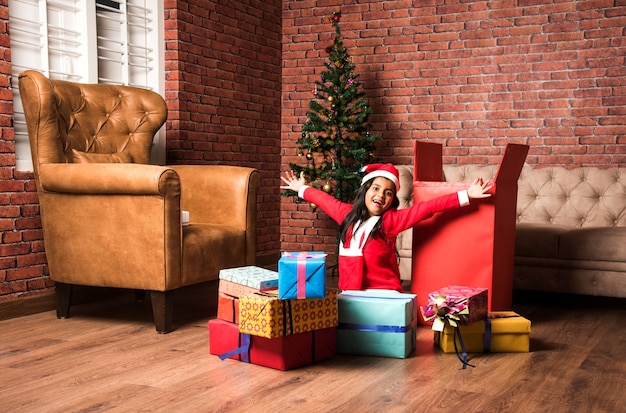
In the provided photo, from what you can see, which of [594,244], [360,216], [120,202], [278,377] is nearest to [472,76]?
[594,244]

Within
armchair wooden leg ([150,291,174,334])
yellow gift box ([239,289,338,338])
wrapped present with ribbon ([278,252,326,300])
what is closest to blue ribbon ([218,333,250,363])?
yellow gift box ([239,289,338,338])

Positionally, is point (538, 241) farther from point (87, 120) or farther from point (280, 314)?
point (87, 120)

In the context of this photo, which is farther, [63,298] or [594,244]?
[594,244]

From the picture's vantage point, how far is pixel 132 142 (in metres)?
3.79

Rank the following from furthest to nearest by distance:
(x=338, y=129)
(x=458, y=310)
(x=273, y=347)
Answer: (x=338, y=129) < (x=458, y=310) < (x=273, y=347)

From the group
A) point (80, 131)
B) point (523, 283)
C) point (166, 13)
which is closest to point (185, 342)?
point (80, 131)

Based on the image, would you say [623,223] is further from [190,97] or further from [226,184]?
[190,97]

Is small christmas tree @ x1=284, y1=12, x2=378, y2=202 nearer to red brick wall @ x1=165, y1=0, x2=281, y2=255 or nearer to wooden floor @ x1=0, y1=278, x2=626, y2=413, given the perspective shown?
red brick wall @ x1=165, y1=0, x2=281, y2=255

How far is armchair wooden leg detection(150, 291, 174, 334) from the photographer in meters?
3.08

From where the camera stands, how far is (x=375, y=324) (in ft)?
8.75

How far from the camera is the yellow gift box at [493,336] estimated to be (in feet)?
9.03

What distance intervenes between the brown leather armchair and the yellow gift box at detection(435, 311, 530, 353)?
4.15 ft

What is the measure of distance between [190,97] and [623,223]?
3.02 metres

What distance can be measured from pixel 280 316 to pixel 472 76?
128 inches
